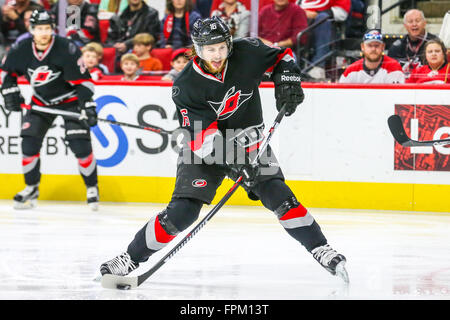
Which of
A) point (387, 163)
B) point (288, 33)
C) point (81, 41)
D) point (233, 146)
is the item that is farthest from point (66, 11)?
point (233, 146)

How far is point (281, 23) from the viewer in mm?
6023

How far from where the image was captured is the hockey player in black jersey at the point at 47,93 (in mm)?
5691

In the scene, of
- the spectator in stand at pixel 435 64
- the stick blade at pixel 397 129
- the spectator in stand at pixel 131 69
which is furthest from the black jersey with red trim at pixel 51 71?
the stick blade at pixel 397 129

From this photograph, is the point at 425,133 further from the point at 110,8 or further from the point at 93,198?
the point at 110,8

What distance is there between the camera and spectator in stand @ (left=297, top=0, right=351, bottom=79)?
585 cm

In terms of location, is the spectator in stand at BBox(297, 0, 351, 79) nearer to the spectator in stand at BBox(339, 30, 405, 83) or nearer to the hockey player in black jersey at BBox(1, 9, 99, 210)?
the spectator in stand at BBox(339, 30, 405, 83)

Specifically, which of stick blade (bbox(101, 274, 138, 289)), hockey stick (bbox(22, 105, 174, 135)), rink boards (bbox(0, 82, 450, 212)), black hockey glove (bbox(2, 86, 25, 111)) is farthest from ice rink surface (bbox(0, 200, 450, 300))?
black hockey glove (bbox(2, 86, 25, 111))

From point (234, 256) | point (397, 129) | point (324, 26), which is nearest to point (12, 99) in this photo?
point (324, 26)

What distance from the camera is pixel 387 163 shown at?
5.68 meters

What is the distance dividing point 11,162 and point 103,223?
133cm

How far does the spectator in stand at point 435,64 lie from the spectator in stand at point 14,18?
123 inches

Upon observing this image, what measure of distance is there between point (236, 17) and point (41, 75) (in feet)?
4.69

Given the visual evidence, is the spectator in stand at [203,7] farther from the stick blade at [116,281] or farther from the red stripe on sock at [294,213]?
the stick blade at [116,281]
